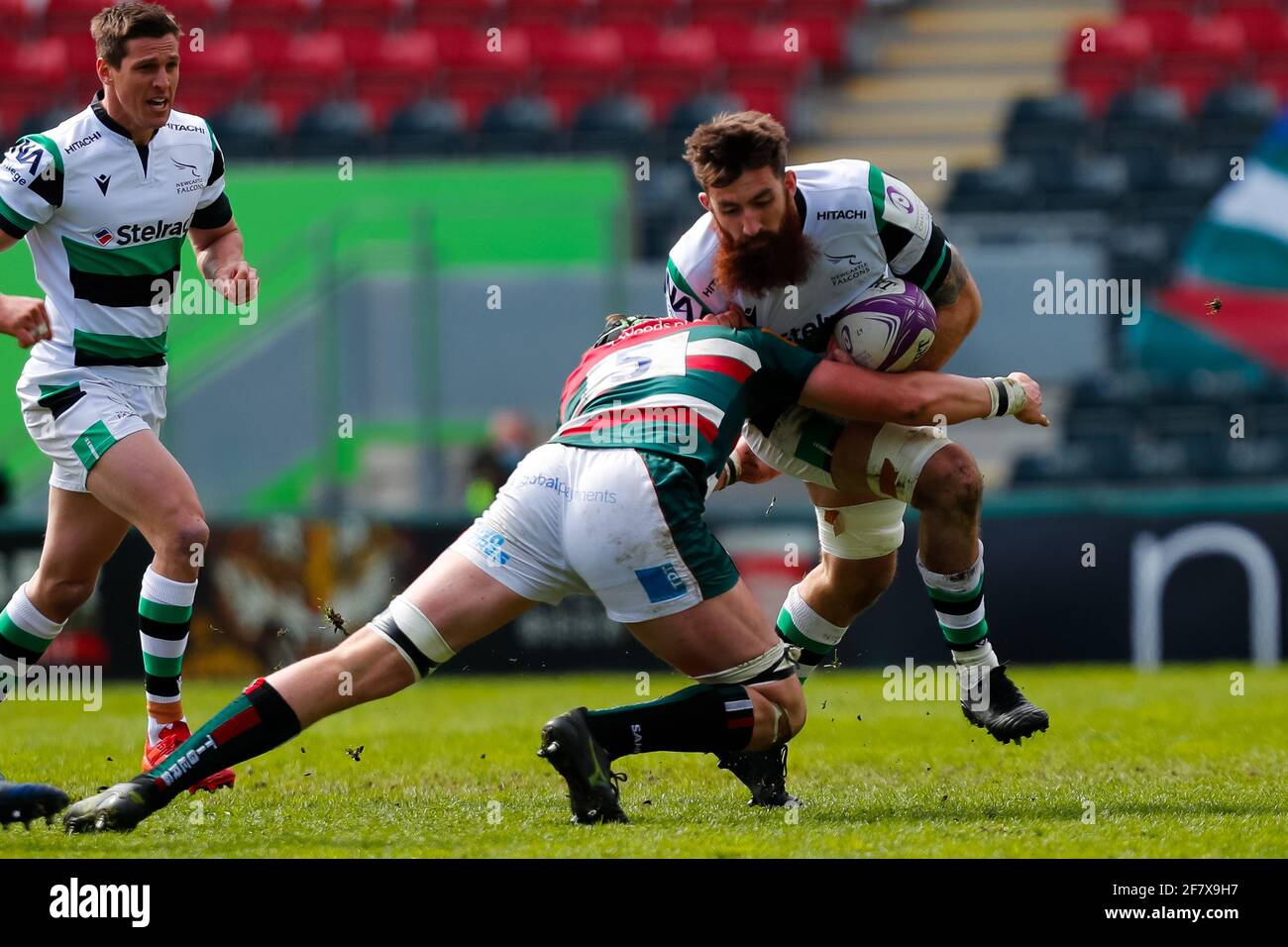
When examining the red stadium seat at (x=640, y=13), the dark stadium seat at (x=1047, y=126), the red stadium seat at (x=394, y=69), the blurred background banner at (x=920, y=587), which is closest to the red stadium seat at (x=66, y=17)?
the red stadium seat at (x=394, y=69)

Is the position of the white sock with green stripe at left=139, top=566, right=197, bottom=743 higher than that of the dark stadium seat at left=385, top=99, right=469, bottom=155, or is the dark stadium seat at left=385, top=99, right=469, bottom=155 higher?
the dark stadium seat at left=385, top=99, right=469, bottom=155

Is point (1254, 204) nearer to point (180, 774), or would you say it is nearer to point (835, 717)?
point (835, 717)

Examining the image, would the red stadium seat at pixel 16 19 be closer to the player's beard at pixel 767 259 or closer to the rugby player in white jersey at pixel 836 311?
the rugby player in white jersey at pixel 836 311

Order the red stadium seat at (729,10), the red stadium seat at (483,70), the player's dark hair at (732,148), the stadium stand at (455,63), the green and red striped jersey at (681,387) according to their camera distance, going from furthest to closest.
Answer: the red stadium seat at (729,10)
the red stadium seat at (483,70)
the stadium stand at (455,63)
the player's dark hair at (732,148)
the green and red striped jersey at (681,387)

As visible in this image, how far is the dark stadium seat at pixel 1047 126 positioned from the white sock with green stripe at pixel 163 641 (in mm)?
11351

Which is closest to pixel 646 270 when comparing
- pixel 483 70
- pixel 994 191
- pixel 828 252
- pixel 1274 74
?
pixel 994 191

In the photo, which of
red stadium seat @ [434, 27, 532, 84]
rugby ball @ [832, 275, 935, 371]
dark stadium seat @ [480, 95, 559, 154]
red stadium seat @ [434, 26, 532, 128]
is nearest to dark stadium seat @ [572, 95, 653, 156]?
dark stadium seat @ [480, 95, 559, 154]

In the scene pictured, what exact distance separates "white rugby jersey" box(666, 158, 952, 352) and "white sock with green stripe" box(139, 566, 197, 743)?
203 cm

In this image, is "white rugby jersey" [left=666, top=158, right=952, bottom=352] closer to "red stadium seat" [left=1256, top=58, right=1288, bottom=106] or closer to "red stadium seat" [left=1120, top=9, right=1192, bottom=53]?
"red stadium seat" [left=1256, top=58, right=1288, bottom=106]

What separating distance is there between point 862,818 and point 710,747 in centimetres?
57

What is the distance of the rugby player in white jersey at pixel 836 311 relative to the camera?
552cm

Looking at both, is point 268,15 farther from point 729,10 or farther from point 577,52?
point 729,10

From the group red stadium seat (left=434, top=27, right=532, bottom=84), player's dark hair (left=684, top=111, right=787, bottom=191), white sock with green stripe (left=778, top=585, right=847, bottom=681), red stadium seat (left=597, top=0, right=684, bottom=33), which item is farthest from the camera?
red stadium seat (left=597, top=0, right=684, bottom=33)

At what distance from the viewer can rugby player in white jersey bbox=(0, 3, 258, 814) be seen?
5926mm
